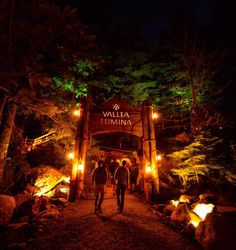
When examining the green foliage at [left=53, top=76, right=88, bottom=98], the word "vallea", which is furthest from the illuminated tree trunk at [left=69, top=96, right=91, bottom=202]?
the green foliage at [left=53, top=76, right=88, bottom=98]

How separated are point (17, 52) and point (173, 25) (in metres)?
11.1

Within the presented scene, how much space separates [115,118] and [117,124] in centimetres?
37

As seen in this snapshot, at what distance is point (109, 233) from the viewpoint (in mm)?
5570

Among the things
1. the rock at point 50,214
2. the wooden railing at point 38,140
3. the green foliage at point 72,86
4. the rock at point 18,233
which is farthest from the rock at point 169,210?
the green foliage at point 72,86

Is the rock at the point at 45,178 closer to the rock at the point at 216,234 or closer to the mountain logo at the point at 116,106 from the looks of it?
the mountain logo at the point at 116,106

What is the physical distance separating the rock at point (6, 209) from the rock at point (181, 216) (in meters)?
5.49

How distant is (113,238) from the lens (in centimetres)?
529

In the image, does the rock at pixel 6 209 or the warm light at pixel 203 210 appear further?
the warm light at pixel 203 210

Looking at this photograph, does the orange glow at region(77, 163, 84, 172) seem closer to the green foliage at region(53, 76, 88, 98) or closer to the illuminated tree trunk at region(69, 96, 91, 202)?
the illuminated tree trunk at region(69, 96, 91, 202)

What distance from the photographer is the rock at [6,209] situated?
6.20 metres

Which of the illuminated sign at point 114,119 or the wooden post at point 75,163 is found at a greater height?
the illuminated sign at point 114,119

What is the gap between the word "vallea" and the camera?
11039 millimetres

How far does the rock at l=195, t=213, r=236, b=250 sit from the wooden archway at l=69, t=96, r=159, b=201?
5017mm

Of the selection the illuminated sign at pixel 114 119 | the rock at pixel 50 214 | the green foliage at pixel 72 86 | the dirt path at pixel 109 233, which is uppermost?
the green foliage at pixel 72 86
